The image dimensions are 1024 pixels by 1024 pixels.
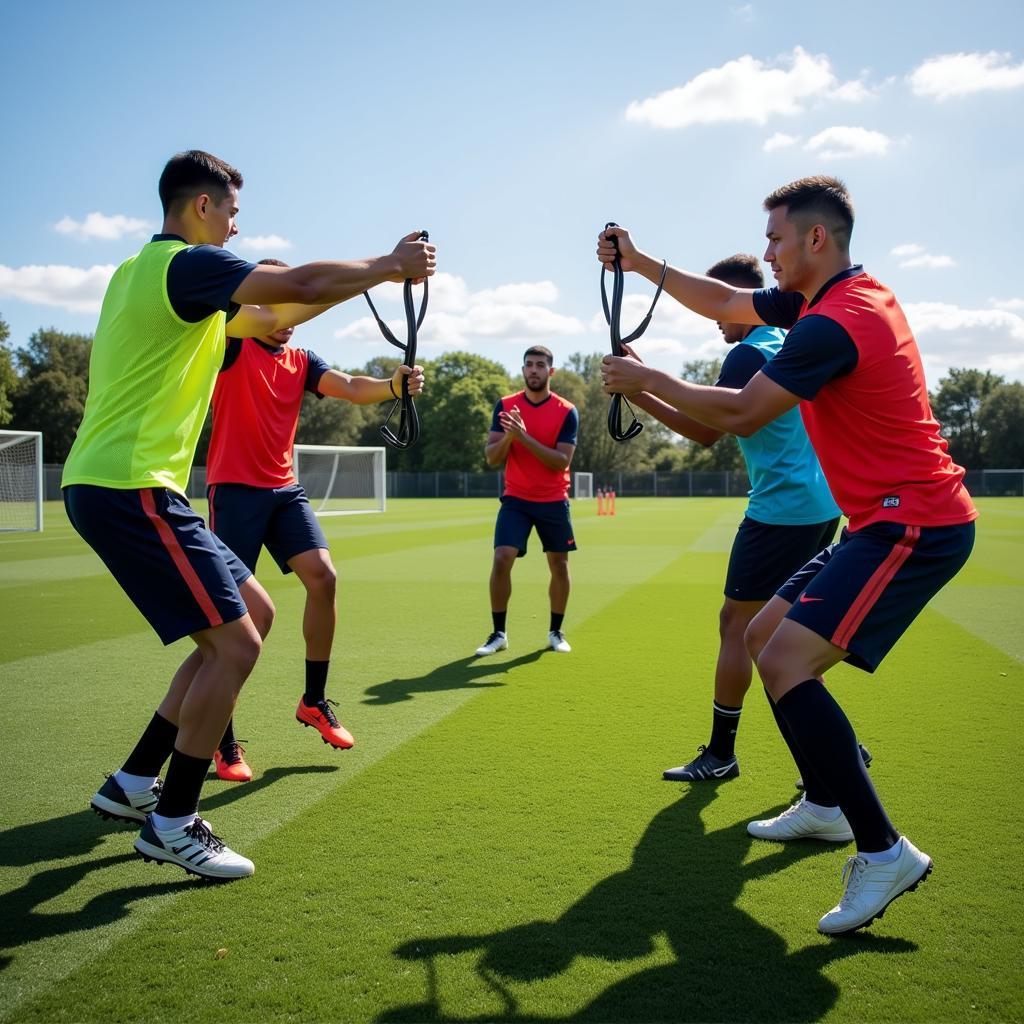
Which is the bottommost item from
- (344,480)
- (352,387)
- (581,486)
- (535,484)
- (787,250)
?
(581,486)

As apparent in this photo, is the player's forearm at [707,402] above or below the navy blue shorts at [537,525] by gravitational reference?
above

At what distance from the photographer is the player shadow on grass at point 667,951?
2.60 meters

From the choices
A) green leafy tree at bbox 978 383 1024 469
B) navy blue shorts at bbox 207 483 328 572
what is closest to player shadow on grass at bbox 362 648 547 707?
navy blue shorts at bbox 207 483 328 572

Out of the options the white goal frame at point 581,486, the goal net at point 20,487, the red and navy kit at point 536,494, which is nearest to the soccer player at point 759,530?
the red and navy kit at point 536,494

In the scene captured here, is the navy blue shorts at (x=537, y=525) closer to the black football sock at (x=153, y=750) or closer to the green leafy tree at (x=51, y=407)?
the black football sock at (x=153, y=750)

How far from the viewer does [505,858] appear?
3.61 m

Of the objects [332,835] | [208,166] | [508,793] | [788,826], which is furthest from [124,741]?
[788,826]

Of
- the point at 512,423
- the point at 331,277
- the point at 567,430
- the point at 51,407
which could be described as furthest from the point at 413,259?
the point at 51,407

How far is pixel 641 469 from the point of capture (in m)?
89.8

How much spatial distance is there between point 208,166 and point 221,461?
6.45 feet

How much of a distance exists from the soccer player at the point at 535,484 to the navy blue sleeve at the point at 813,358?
5022 mm

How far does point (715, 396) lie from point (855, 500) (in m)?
0.66

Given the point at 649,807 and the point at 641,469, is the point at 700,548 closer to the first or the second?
the point at 649,807

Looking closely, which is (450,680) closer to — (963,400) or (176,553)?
(176,553)
